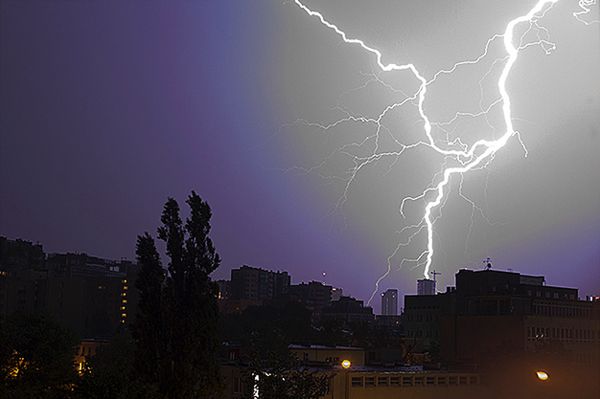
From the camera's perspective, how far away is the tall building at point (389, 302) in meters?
181

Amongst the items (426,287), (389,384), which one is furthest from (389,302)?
(389,384)

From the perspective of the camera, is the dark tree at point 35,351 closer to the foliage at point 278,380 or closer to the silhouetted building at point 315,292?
the foliage at point 278,380

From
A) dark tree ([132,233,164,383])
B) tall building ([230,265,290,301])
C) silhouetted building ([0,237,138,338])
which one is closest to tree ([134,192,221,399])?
dark tree ([132,233,164,383])

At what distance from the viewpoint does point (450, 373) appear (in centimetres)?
2678

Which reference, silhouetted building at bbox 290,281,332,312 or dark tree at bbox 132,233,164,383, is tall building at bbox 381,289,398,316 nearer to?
silhouetted building at bbox 290,281,332,312

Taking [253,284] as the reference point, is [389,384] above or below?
below

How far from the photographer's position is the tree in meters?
17.9

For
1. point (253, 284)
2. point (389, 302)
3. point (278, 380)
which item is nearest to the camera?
point (278, 380)

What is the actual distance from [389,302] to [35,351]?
161 metres

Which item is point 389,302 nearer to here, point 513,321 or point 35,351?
point 513,321

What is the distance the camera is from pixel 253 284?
124 meters

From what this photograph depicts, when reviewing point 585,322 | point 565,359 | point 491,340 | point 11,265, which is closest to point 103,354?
point 491,340

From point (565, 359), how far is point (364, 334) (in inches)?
1519

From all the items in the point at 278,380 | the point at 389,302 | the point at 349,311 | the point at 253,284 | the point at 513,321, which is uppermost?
the point at 389,302
